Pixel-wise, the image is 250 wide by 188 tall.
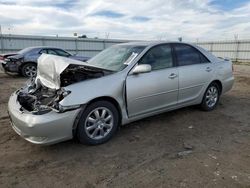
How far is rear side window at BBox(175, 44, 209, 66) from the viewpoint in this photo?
4.64 meters

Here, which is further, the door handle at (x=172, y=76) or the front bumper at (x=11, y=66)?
the front bumper at (x=11, y=66)

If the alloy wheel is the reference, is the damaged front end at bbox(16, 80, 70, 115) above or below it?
above

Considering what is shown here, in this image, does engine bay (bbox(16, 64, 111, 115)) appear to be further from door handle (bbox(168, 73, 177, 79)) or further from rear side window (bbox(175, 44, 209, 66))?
rear side window (bbox(175, 44, 209, 66))

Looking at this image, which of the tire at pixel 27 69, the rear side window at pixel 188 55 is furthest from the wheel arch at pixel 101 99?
the tire at pixel 27 69

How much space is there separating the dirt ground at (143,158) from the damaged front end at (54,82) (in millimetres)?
688

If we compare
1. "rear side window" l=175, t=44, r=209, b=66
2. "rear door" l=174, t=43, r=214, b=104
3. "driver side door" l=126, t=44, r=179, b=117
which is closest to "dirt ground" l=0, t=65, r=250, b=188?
"driver side door" l=126, t=44, r=179, b=117

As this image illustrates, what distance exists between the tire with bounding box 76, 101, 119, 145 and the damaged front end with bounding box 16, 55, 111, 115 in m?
0.28

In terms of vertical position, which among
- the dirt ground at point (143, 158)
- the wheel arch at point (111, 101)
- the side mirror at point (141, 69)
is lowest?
the dirt ground at point (143, 158)

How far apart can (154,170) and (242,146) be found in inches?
62.4

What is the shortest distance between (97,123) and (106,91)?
0.50 meters

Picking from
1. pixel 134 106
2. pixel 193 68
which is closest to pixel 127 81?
pixel 134 106

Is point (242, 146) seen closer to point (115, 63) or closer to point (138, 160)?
point (138, 160)

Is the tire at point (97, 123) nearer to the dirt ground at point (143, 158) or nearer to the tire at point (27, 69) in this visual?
the dirt ground at point (143, 158)

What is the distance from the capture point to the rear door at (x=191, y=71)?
181 inches
